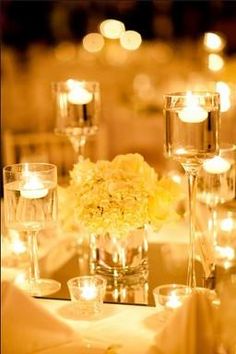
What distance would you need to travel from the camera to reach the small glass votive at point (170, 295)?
149 centimetres

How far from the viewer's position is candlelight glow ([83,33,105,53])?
274 inches

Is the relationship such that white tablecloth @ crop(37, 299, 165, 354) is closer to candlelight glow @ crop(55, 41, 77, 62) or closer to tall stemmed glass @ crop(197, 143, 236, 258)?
tall stemmed glass @ crop(197, 143, 236, 258)

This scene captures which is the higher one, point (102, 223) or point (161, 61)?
point (161, 61)

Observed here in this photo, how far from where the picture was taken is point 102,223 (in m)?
1.64

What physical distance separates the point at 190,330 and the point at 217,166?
0.71 m

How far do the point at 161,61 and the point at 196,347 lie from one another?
224 inches

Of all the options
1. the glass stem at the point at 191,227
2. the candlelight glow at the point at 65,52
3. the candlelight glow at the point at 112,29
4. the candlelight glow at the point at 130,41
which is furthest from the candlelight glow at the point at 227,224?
the candlelight glow at the point at 112,29

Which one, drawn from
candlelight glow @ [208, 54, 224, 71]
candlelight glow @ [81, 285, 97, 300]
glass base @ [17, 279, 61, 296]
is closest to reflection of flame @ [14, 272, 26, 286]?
glass base @ [17, 279, 61, 296]

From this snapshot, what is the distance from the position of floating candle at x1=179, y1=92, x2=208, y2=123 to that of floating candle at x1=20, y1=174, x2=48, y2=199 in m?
0.37

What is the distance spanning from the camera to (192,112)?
1.58 m

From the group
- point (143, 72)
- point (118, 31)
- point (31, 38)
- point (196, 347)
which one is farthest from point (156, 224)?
point (31, 38)

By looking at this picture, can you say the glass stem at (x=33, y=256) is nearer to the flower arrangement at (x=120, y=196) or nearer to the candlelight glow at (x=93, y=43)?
the flower arrangement at (x=120, y=196)

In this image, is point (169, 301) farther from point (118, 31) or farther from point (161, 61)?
point (118, 31)

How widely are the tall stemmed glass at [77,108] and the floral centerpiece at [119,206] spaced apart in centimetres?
42
